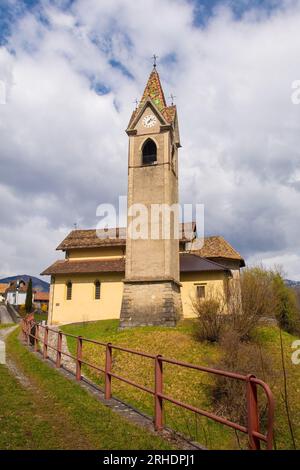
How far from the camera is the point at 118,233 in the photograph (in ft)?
118

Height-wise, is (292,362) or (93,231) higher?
(93,231)

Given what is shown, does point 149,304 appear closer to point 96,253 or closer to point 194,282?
point 194,282

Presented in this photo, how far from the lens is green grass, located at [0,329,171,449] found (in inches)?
207

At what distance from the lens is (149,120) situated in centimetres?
2650

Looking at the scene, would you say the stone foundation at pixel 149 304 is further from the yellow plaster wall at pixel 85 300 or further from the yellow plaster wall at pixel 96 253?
the yellow plaster wall at pixel 96 253

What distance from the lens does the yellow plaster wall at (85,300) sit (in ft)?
99.3

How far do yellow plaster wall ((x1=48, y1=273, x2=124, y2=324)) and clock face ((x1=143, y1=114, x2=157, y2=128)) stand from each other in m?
12.1

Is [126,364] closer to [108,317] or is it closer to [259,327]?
[259,327]

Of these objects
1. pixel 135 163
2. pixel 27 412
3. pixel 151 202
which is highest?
pixel 135 163

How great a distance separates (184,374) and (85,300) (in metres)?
17.6

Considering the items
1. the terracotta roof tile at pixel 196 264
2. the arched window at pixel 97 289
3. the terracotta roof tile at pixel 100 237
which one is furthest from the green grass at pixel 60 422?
the terracotta roof tile at pixel 100 237

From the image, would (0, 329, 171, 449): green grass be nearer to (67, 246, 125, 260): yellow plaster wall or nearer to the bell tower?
the bell tower

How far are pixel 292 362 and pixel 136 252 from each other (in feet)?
37.0
